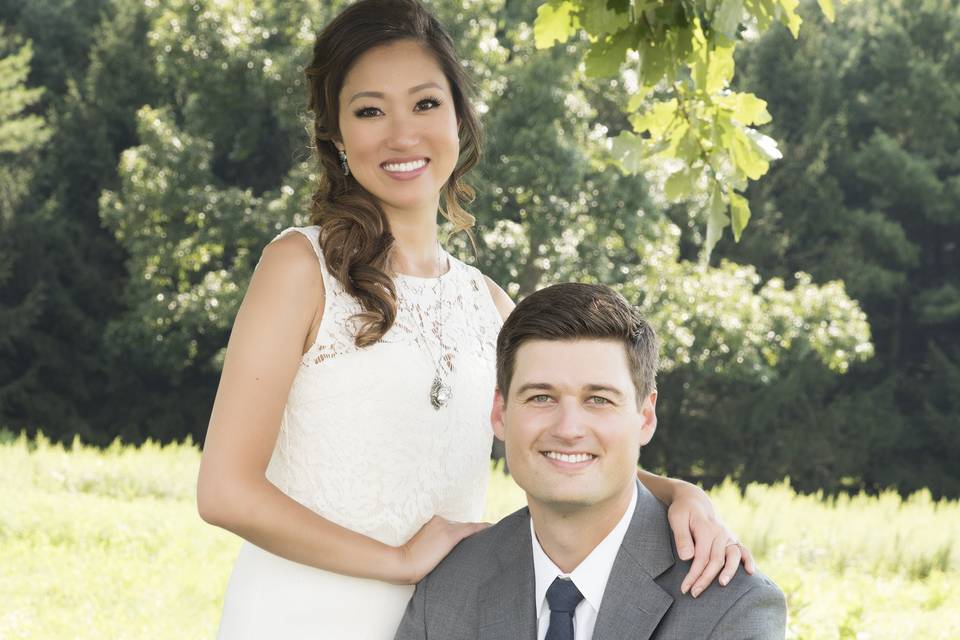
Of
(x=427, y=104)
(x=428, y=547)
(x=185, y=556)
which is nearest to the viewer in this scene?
(x=428, y=547)

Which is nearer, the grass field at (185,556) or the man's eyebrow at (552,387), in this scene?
the man's eyebrow at (552,387)

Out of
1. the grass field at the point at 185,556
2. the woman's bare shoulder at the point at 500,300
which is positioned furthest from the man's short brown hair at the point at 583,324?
the grass field at the point at 185,556

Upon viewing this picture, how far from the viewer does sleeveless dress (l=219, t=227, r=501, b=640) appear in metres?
3.34

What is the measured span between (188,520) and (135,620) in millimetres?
2369

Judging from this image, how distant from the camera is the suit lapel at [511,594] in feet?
10.5

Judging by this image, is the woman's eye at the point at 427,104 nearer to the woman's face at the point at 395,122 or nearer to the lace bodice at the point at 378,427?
the woman's face at the point at 395,122

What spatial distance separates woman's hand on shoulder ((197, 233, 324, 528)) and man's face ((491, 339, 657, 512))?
59cm

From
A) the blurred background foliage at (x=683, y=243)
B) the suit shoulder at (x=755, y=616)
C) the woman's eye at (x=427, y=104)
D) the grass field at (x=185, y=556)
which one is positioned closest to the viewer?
the suit shoulder at (x=755, y=616)

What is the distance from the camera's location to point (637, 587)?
10.2ft

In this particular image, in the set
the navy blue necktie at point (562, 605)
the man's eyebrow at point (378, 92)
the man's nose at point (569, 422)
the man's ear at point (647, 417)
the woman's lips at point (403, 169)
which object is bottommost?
the navy blue necktie at point (562, 605)

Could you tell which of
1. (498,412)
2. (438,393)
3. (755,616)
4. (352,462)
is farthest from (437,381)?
(755,616)

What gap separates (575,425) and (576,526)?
0.32m

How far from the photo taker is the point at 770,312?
960 inches

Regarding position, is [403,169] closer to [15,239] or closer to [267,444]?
[267,444]
